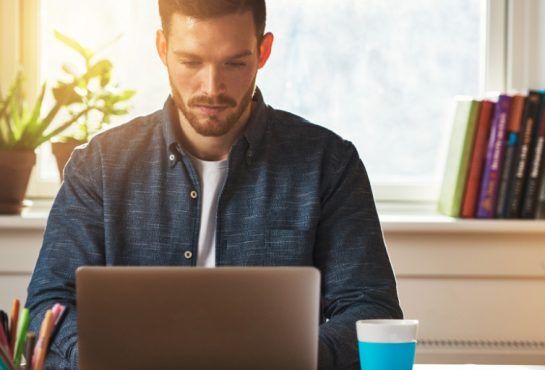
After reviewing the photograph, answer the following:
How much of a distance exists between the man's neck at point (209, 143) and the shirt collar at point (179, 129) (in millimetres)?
19

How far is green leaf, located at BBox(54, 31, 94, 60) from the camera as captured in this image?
2.60 m

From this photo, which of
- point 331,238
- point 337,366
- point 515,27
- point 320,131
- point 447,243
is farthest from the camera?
point 515,27

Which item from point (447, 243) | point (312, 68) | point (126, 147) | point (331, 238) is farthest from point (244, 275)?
point (312, 68)

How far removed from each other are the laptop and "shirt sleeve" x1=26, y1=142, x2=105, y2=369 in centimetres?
49

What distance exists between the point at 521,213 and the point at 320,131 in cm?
74

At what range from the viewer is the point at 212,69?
1906mm

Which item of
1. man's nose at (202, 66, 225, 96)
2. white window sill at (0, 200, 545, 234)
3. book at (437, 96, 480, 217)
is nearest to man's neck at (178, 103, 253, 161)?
man's nose at (202, 66, 225, 96)

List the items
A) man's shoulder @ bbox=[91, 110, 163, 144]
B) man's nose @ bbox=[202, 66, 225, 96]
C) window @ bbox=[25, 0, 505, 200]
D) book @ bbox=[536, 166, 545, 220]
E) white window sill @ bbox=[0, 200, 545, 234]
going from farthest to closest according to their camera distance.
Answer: window @ bbox=[25, 0, 505, 200], book @ bbox=[536, 166, 545, 220], white window sill @ bbox=[0, 200, 545, 234], man's shoulder @ bbox=[91, 110, 163, 144], man's nose @ bbox=[202, 66, 225, 96]

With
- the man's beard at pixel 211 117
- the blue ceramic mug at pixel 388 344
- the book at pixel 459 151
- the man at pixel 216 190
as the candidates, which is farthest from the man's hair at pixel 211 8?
the blue ceramic mug at pixel 388 344

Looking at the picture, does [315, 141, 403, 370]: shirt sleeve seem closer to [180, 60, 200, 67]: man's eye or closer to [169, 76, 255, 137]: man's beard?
[169, 76, 255, 137]: man's beard

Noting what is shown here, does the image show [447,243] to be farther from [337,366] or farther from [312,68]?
[337,366]

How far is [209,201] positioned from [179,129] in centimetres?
17

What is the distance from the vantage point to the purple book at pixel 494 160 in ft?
8.20

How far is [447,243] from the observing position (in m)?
2.51
